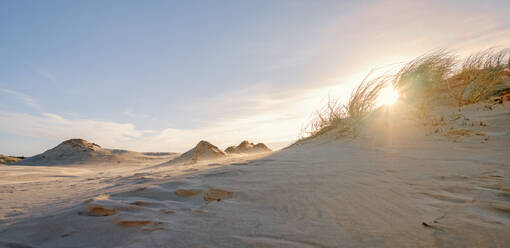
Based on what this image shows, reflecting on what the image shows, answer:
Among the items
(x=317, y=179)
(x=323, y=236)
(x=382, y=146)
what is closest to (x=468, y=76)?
(x=382, y=146)

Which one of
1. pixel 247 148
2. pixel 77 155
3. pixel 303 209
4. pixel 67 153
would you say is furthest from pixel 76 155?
pixel 303 209

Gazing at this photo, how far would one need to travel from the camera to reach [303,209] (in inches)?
49.4

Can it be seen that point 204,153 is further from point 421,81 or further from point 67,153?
point 67,153

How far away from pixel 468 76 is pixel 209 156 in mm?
4622

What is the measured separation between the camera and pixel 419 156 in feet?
7.42

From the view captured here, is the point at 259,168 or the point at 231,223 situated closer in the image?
the point at 231,223

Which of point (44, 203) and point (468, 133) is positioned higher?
point (468, 133)

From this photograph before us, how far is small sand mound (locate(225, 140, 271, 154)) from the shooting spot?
8297 mm

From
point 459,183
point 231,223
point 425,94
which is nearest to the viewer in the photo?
point 231,223

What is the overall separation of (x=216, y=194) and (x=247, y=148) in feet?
23.0

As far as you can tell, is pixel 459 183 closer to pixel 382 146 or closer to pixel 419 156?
pixel 419 156

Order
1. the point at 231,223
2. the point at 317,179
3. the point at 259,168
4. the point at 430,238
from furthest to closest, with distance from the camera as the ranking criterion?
the point at 259,168 < the point at 317,179 < the point at 231,223 < the point at 430,238

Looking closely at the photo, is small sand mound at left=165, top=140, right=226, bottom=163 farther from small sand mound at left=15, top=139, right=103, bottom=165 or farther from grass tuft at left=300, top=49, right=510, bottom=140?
small sand mound at left=15, top=139, right=103, bottom=165

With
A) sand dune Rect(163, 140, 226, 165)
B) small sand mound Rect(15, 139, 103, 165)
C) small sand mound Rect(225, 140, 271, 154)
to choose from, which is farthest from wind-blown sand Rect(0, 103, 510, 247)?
small sand mound Rect(15, 139, 103, 165)
